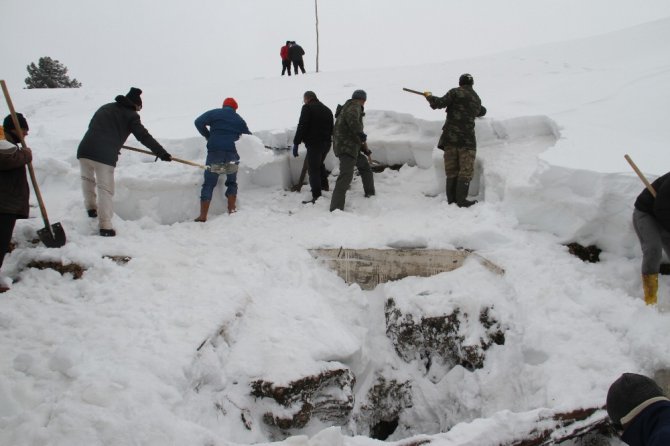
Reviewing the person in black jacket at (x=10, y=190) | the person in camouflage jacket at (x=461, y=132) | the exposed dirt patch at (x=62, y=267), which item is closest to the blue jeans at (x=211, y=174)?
the exposed dirt patch at (x=62, y=267)

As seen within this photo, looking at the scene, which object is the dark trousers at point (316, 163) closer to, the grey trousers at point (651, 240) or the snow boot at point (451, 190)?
the snow boot at point (451, 190)

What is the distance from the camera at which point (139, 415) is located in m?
2.75

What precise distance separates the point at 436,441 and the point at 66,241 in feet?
14.0

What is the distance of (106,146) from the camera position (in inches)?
199

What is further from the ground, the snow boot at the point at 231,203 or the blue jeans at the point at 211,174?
the blue jeans at the point at 211,174

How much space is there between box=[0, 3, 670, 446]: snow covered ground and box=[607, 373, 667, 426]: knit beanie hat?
82cm

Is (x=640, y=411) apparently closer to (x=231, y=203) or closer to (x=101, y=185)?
(x=231, y=203)

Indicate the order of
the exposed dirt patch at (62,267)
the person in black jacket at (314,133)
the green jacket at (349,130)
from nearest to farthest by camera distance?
the exposed dirt patch at (62,267), the green jacket at (349,130), the person in black jacket at (314,133)

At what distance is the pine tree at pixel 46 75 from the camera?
2425 centimetres

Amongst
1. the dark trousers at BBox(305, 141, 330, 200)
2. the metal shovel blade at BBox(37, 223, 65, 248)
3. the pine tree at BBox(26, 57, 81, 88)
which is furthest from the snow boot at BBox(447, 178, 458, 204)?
the pine tree at BBox(26, 57, 81, 88)

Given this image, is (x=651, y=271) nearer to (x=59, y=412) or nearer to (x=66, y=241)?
(x=59, y=412)

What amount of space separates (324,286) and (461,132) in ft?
9.16

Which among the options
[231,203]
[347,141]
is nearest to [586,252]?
[347,141]

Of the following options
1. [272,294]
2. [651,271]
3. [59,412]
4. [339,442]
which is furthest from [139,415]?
[651,271]
